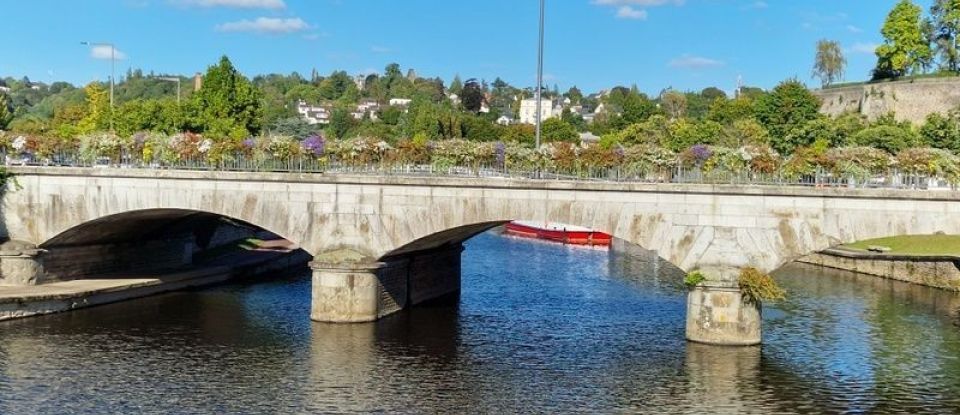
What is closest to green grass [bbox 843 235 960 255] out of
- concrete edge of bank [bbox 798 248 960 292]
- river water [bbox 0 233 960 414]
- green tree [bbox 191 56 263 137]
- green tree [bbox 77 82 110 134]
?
concrete edge of bank [bbox 798 248 960 292]

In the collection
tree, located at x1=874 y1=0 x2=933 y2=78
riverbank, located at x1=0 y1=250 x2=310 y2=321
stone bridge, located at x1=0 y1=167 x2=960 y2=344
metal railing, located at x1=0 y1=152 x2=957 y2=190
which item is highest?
tree, located at x1=874 y1=0 x2=933 y2=78

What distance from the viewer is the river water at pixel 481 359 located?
1492 inches

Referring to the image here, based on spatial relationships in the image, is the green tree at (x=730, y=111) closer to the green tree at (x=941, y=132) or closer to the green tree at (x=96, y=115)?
the green tree at (x=941, y=132)

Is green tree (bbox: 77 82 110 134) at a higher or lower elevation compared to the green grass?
higher

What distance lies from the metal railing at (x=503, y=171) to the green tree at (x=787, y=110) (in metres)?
68.6

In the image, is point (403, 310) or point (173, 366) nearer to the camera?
point (173, 366)

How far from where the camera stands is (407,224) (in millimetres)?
51000

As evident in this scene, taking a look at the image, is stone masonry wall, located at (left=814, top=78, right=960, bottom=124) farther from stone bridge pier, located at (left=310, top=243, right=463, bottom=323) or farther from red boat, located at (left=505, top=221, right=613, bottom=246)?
stone bridge pier, located at (left=310, top=243, right=463, bottom=323)

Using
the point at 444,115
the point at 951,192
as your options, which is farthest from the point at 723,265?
the point at 444,115

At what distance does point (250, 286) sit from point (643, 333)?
28.5 m

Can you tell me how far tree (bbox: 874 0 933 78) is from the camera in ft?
415

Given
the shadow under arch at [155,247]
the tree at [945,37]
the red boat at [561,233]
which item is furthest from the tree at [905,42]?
the shadow under arch at [155,247]

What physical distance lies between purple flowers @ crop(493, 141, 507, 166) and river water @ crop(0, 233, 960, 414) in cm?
852

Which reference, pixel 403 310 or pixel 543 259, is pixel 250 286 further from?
pixel 543 259
